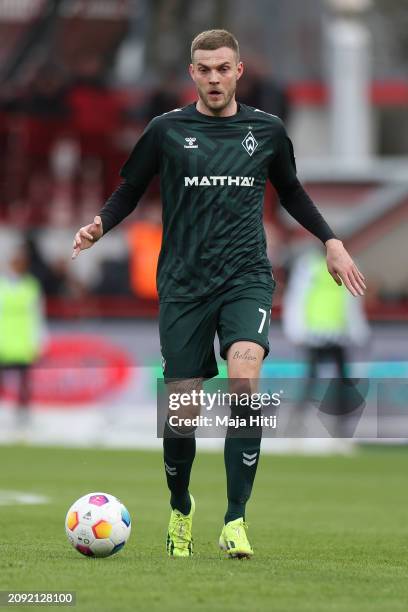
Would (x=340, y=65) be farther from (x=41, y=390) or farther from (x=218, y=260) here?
(x=218, y=260)

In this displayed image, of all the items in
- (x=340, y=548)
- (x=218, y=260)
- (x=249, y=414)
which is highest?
(x=218, y=260)

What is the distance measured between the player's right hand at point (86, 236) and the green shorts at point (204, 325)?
465 mm

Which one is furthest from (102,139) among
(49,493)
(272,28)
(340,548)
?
(340,548)

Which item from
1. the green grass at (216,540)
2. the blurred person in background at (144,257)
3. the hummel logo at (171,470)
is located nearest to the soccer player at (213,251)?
the hummel logo at (171,470)

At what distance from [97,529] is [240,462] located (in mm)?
697

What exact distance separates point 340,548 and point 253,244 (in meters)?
1.77

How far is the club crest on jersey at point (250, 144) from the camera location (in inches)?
268

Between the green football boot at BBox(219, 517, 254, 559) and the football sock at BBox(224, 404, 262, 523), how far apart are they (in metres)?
0.03

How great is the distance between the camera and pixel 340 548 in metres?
7.57

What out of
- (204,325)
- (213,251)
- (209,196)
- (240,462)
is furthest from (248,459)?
(209,196)

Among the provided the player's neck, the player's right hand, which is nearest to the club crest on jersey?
the player's neck

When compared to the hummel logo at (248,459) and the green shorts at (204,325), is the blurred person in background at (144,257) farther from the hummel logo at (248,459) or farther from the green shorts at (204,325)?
the hummel logo at (248,459)

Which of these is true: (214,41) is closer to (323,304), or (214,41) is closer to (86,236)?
(86,236)

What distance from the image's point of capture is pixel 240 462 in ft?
21.8
